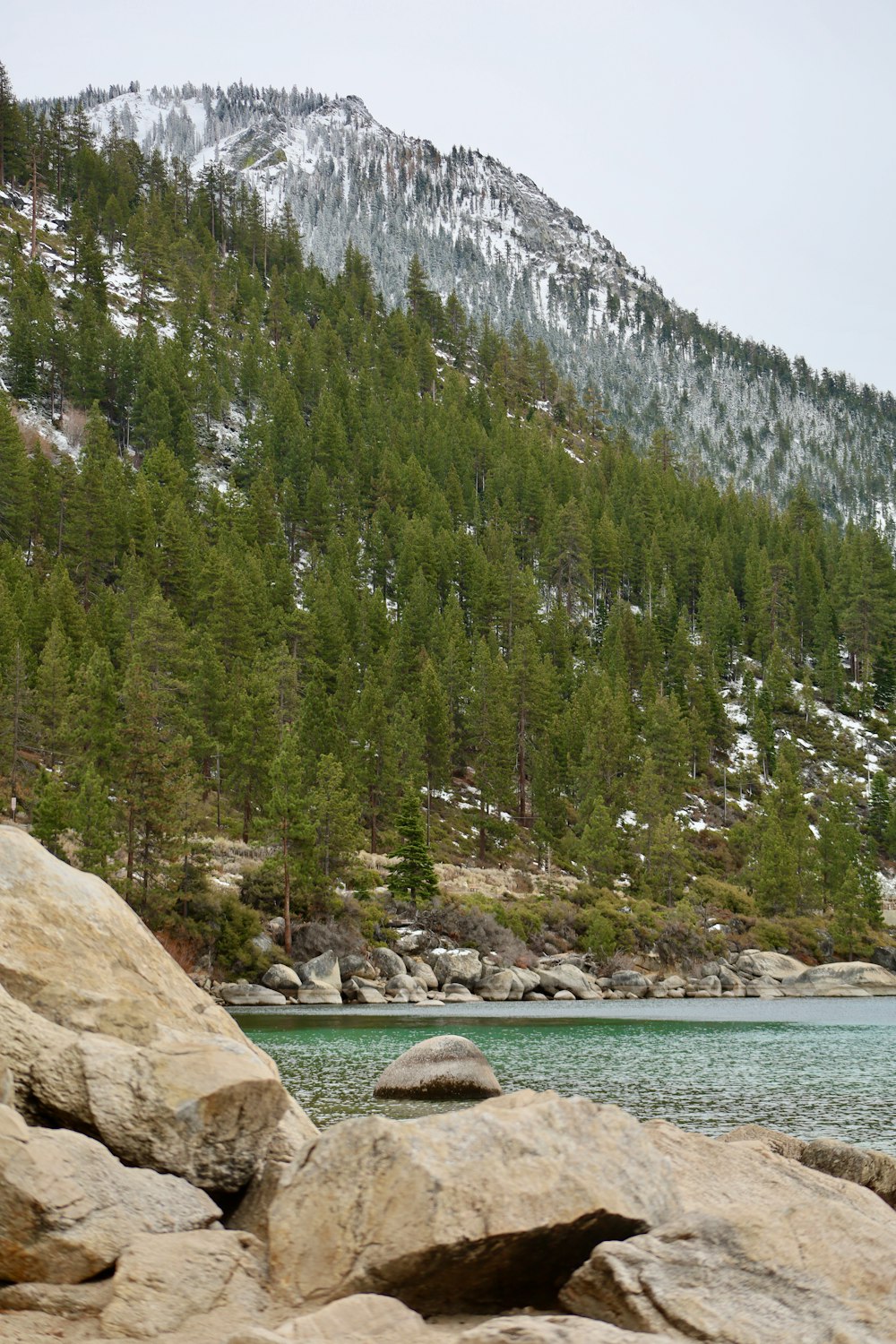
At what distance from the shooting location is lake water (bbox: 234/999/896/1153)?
21.0m

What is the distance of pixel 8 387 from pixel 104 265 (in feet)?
137

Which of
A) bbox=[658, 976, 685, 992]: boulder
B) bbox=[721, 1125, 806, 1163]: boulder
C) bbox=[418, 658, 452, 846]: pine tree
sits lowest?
bbox=[658, 976, 685, 992]: boulder

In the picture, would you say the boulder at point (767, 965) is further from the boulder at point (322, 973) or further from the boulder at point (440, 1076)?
the boulder at point (440, 1076)

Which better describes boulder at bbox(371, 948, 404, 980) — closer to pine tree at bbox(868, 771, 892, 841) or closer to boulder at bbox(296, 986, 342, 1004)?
boulder at bbox(296, 986, 342, 1004)

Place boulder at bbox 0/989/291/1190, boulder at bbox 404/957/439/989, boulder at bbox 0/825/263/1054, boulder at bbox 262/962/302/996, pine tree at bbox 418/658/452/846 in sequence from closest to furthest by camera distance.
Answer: boulder at bbox 0/989/291/1190
boulder at bbox 0/825/263/1054
boulder at bbox 262/962/302/996
boulder at bbox 404/957/439/989
pine tree at bbox 418/658/452/846

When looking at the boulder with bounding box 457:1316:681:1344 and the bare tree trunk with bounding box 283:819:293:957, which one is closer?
the boulder with bounding box 457:1316:681:1344

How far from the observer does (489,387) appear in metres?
172

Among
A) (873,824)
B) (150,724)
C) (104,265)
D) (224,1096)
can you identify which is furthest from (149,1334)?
(104,265)

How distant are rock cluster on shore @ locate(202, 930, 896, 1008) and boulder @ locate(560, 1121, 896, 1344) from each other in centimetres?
4047

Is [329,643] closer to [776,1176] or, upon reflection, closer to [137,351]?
[137,351]

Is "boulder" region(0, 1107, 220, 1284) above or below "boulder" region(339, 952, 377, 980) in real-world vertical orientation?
above

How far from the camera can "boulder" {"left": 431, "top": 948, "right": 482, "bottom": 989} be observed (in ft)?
182

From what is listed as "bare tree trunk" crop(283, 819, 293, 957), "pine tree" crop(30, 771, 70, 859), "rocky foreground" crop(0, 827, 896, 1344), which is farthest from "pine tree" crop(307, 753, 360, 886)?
"rocky foreground" crop(0, 827, 896, 1344)

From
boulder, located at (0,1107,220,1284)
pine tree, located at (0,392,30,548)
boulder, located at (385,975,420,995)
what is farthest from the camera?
pine tree, located at (0,392,30,548)
